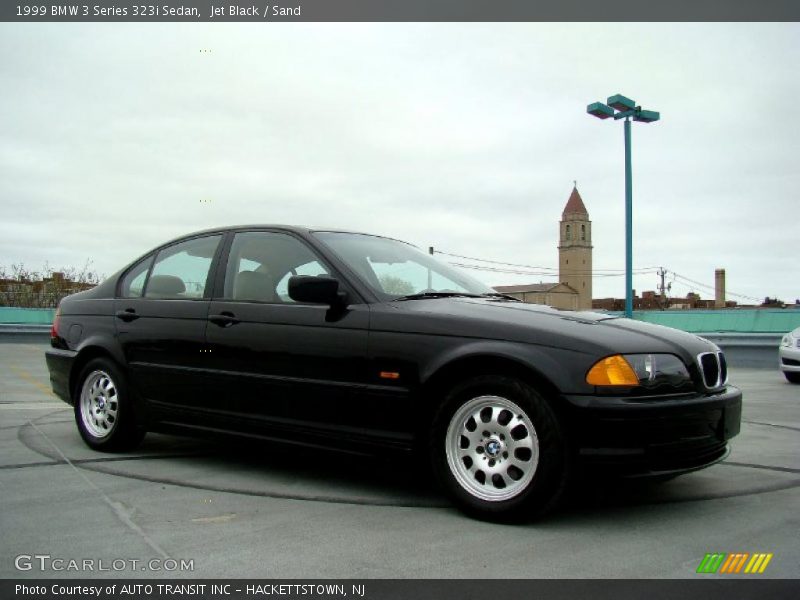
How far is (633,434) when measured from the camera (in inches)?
135

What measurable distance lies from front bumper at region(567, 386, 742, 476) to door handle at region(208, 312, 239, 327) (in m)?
2.18

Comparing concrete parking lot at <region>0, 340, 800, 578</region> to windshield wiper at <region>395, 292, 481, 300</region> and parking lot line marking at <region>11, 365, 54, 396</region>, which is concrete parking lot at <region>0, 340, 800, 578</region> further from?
parking lot line marking at <region>11, 365, 54, 396</region>

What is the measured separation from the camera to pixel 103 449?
540cm

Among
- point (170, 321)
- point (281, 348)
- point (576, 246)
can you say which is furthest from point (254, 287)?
point (576, 246)

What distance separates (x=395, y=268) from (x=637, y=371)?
1698 millimetres

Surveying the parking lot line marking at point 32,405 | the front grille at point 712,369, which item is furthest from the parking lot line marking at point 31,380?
the front grille at point 712,369

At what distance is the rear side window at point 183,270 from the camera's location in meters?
5.06

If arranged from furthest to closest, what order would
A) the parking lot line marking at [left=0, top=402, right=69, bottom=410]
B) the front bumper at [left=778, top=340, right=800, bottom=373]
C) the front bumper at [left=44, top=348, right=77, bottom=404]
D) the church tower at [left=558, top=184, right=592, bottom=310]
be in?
the church tower at [left=558, top=184, right=592, bottom=310] < the front bumper at [left=778, top=340, right=800, bottom=373] < the parking lot line marking at [left=0, top=402, right=69, bottom=410] < the front bumper at [left=44, top=348, right=77, bottom=404]

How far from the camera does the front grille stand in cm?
385

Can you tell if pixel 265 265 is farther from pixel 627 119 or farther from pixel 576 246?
pixel 576 246

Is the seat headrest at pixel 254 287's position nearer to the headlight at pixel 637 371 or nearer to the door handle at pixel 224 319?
the door handle at pixel 224 319

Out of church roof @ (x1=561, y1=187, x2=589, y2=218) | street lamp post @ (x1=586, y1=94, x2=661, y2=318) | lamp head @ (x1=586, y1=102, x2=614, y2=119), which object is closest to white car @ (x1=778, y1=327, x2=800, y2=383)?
street lamp post @ (x1=586, y1=94, x2=661, y2=318)

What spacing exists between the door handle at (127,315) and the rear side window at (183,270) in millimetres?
151

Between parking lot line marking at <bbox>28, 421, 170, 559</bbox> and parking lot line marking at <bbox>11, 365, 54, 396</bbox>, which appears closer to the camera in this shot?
parking lot line marking at <bbox>28, 421, 170, 559</bbox>
